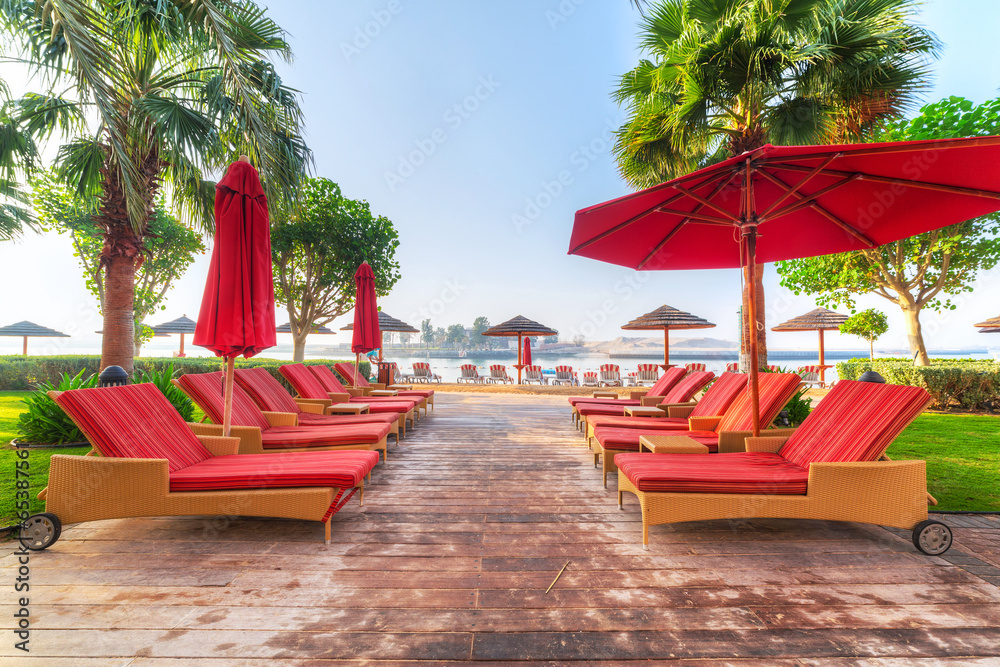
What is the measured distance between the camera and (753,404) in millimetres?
3600

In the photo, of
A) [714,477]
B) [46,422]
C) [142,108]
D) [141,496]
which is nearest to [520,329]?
[142,108]

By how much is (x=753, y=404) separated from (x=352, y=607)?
3.34m

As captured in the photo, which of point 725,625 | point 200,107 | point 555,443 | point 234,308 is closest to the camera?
point 725,625

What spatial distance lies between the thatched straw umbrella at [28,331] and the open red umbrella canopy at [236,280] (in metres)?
31.1

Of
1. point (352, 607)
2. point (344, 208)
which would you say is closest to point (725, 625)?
point (352, 607)

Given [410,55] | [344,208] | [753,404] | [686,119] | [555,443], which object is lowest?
[555,443]

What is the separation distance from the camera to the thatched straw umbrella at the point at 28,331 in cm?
2377

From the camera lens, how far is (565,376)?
54.7 ft

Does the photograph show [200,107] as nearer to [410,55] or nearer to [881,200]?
[410,55]

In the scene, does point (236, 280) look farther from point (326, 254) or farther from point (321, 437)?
point (326, 254)

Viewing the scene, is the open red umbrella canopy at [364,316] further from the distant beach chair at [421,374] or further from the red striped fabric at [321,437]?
the distant beach chair at [421,374]

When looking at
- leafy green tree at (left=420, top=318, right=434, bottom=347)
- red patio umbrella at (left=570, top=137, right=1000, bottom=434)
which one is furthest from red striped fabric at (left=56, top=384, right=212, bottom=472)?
leafy green tree at (left=420, top=318, right=434, bottom=347)

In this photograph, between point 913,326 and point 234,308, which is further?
point 913,326

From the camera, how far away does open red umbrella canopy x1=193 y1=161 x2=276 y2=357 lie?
3340 mm
